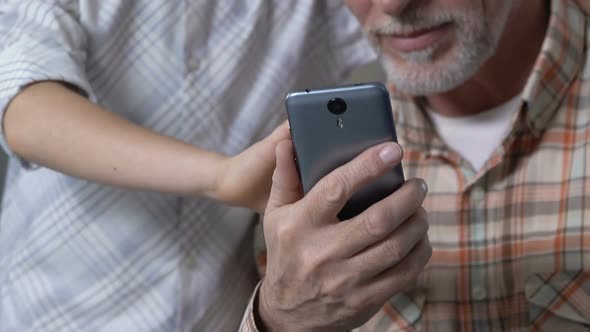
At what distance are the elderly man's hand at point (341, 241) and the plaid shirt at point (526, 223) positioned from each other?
0.96 feet

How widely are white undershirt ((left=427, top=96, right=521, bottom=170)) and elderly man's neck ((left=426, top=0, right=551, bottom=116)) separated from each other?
1cm

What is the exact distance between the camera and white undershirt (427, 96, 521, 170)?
0.88 m

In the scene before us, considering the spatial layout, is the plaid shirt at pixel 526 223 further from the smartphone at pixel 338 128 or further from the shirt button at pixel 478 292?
the smartphone at pixel 338 128

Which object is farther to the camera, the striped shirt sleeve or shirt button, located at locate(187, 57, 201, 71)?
shirt button, located at locate(187, 57, 201, 71)

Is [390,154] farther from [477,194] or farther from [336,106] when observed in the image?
[477,194]

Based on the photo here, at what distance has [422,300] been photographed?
85 cm

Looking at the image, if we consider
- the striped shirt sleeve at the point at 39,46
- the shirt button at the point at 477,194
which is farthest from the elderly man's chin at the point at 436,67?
the striped shirt sleeve at the point at 39,46

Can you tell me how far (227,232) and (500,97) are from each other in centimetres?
41

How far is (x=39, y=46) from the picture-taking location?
0.70 metres

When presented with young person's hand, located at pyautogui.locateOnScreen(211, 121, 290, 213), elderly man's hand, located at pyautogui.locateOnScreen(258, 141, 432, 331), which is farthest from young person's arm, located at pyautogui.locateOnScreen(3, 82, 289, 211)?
elderly man's hand, located at pyautogui.locateOnScreen(258, 141, 432, 331)

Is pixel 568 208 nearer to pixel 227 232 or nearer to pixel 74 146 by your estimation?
pixel 227 232

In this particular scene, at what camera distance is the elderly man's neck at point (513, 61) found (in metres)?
0.88

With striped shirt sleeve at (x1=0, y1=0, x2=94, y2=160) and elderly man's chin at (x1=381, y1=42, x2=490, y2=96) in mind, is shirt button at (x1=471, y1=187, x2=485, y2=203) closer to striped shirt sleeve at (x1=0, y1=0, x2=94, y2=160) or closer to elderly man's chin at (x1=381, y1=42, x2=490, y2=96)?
elderly man's chin at (x1=381, y1=42, x2=490, y2=96)

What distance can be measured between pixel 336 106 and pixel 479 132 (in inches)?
17.2
